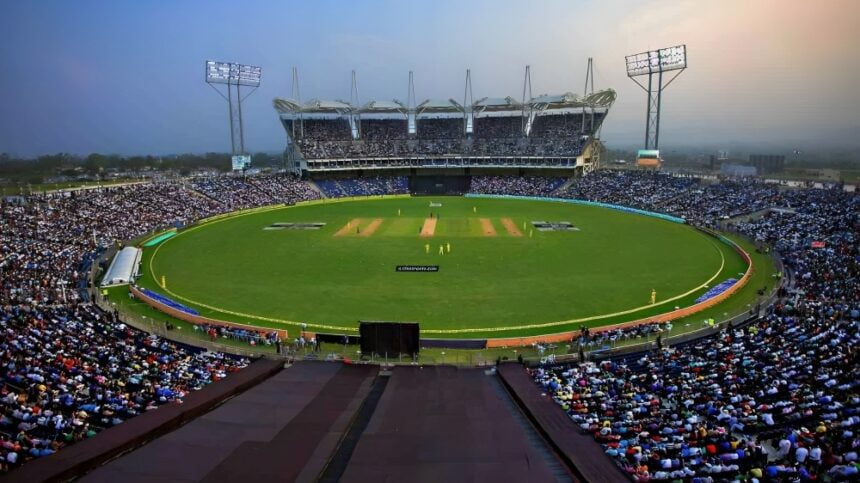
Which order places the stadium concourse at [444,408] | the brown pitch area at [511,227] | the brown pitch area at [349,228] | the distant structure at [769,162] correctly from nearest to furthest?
the stadium concourse at [444,408] → the brown pitch area at [511,227] → the brown pitch area at [349,228] → the distant structure at [769,162]

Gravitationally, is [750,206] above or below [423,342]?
above

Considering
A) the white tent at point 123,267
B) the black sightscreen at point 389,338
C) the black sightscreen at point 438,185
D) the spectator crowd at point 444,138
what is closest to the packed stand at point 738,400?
the black sightscreen at point 389,338

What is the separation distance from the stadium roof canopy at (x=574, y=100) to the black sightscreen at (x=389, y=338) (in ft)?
232

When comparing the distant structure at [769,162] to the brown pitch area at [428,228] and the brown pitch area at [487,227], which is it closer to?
the brown pitch area at [487,227]

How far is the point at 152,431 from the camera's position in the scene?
41.1ft

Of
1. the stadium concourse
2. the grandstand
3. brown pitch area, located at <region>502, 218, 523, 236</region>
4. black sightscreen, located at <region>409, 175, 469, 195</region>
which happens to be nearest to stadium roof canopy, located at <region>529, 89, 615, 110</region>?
the grandstand

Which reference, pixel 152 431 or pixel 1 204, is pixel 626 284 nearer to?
pixel 152 431

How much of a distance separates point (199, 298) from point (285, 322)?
7.58 metres

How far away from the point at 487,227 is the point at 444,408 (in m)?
39.9

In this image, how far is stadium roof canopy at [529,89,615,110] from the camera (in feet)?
267

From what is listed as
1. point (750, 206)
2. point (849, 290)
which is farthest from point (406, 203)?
point (849, 290)

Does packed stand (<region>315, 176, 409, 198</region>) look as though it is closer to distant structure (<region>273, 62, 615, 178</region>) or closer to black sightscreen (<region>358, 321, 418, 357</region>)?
distant structure (<region>273, 62, 615, 178</region>)

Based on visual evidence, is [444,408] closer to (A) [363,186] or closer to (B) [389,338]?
(B) [389,338]

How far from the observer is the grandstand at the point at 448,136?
85.4 m
